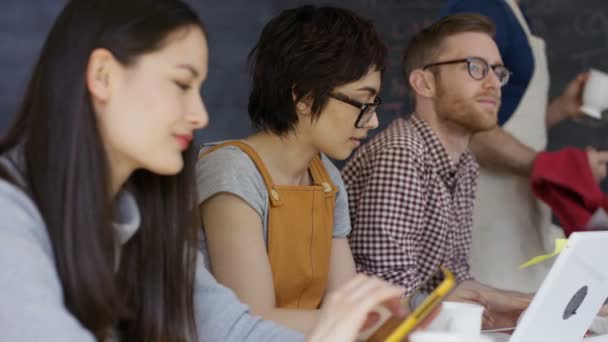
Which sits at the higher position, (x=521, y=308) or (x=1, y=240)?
(x=1, y=240)

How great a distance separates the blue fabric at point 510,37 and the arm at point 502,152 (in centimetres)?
19

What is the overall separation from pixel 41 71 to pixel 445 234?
1.36m

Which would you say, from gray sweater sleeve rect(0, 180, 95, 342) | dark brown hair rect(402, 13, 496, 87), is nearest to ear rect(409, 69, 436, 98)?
dark brown hair rect(402, 13, 496, 87)

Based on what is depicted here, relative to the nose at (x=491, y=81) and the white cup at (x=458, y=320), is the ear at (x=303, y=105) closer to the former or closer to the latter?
the nose at (x=491, y=81)

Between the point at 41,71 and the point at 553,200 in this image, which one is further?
the point at 553,200

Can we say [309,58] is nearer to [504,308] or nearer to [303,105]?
[303,105]

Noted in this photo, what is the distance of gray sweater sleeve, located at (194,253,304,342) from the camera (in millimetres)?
1385

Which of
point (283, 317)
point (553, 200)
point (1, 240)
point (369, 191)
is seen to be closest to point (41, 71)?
point (1, 240)

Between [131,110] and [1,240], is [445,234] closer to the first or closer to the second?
[131,110]

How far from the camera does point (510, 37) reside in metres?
2.77

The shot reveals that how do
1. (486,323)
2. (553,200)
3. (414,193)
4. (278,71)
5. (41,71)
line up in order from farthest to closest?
(553,200), (414,193), (278,71), (486,323), (41,71)

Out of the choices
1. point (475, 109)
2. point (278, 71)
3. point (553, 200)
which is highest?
point (278, 71)

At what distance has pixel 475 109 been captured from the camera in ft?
7.98

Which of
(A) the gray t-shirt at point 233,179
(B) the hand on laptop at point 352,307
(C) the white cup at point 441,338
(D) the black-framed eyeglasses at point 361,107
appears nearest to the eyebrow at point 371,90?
(D) the black-framed eyeglasses at point 361,107
